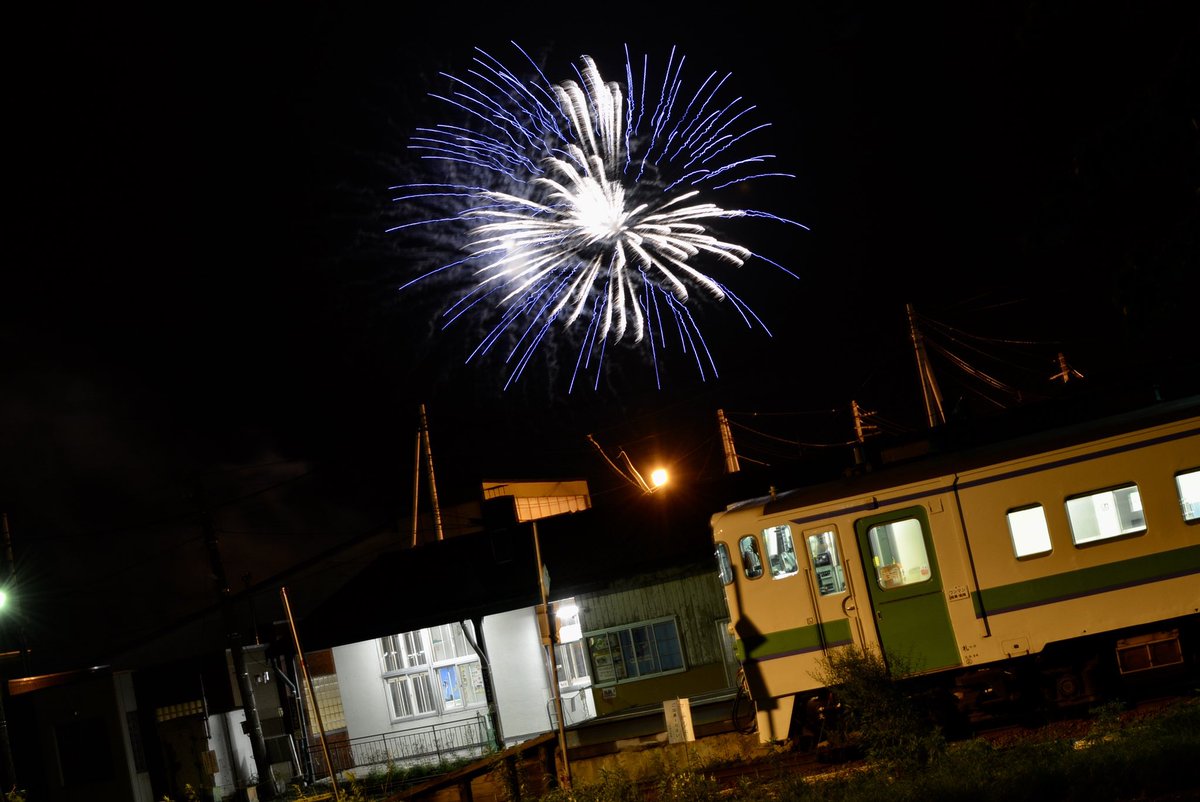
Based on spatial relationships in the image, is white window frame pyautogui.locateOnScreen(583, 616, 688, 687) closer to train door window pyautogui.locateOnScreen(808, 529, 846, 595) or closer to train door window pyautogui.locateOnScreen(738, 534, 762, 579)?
train door window pyautogui.locateOnScreen(738, 534, 762, 579)

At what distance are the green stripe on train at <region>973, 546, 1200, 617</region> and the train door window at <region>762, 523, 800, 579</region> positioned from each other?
2365 mm

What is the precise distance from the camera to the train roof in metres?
13.5

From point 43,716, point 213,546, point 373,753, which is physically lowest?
point 373,753

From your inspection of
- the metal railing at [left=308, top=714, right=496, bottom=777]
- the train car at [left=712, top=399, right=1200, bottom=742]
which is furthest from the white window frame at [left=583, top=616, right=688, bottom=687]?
the train car at [left=712, top=399, right=1200, bottom=742]

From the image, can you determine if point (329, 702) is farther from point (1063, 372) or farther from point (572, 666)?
point (1063, 372)

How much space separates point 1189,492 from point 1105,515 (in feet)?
3.16

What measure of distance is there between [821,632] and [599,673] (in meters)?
11.9

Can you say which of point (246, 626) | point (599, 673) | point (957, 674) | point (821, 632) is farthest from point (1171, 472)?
point (246, 626)

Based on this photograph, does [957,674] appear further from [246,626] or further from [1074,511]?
[246,626]

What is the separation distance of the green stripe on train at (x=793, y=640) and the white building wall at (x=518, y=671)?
39.8 feet

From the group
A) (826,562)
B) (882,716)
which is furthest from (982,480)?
(882,716)

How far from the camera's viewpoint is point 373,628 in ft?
89.9

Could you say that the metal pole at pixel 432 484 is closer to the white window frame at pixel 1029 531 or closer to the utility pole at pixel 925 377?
the utility pole at pixel 925 377

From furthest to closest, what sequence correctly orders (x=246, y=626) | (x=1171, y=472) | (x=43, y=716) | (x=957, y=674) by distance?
(x=246, y=626)
(x=43, y=716)
(x=957, y=674)
(x=1171, y=472)
